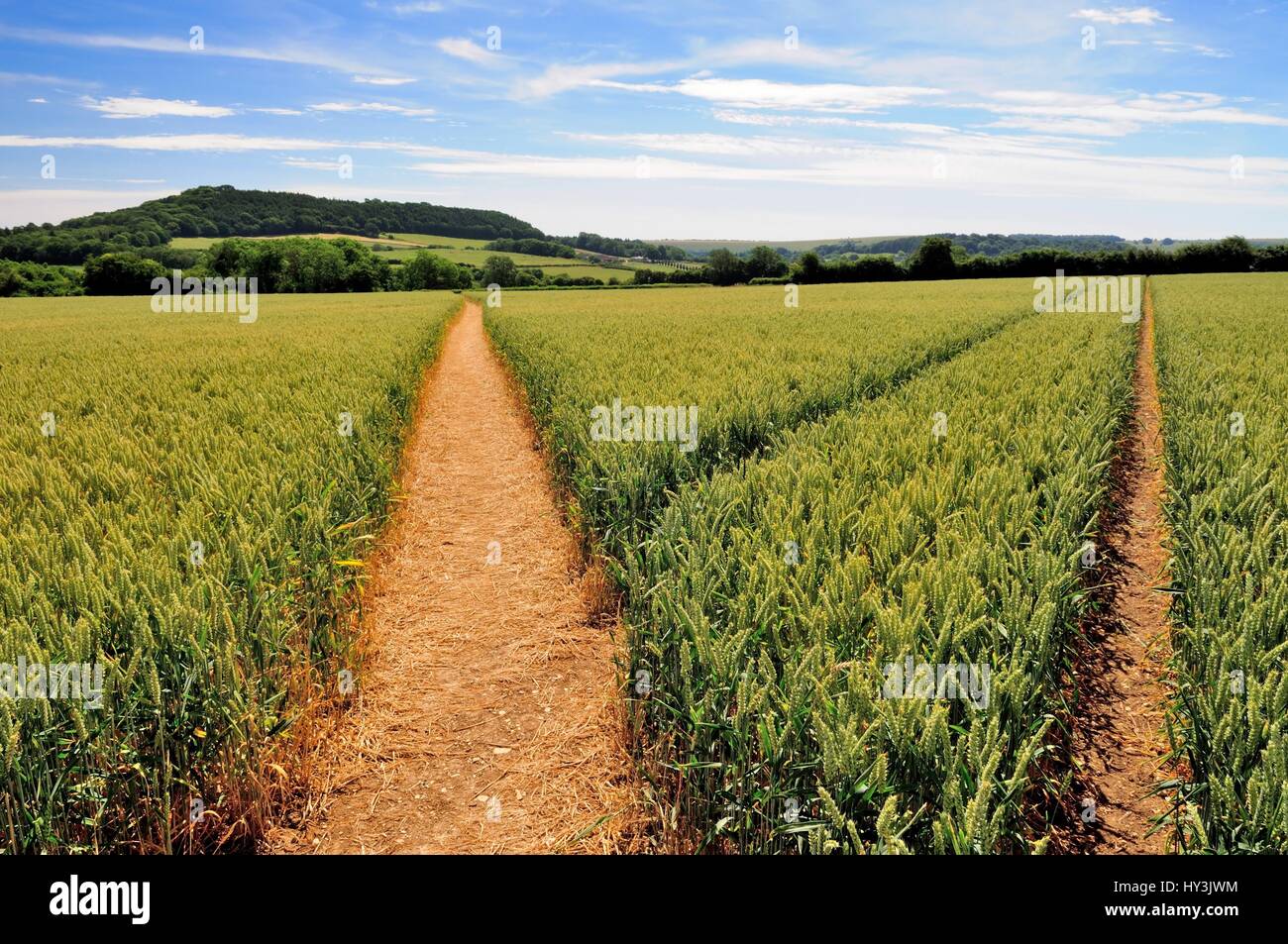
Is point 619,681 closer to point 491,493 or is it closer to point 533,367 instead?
point 491,493

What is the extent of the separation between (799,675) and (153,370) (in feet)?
44.0

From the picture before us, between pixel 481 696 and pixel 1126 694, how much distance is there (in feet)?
14.0

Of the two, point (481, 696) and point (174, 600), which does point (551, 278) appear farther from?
point (174, 600)

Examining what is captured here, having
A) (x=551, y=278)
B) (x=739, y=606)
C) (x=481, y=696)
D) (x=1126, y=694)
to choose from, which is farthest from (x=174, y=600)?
(x=551, y=278)

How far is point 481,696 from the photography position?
4.69 meters

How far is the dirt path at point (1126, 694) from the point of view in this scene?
339 centimetres

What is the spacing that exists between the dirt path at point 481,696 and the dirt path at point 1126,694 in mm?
2484

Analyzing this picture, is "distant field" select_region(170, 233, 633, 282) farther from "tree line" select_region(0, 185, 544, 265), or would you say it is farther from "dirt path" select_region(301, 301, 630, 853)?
"dirt path" select_region(301, 301, 630, 853)

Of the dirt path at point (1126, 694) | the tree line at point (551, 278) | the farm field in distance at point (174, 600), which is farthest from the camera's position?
the tree line at point (551, 278)

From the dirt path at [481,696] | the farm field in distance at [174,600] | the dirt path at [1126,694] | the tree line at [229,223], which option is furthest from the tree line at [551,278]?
the farm field in distance at [174,600]

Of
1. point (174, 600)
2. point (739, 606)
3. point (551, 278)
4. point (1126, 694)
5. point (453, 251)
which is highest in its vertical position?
point (453, 251)

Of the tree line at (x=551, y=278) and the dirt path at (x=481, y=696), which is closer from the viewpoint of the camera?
the dirt path at (x=481, y=696)

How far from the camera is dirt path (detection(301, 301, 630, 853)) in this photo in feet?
11.6

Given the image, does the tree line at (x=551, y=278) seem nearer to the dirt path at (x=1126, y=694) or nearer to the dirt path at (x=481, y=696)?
the dirt path at (x=1126, y=694)
